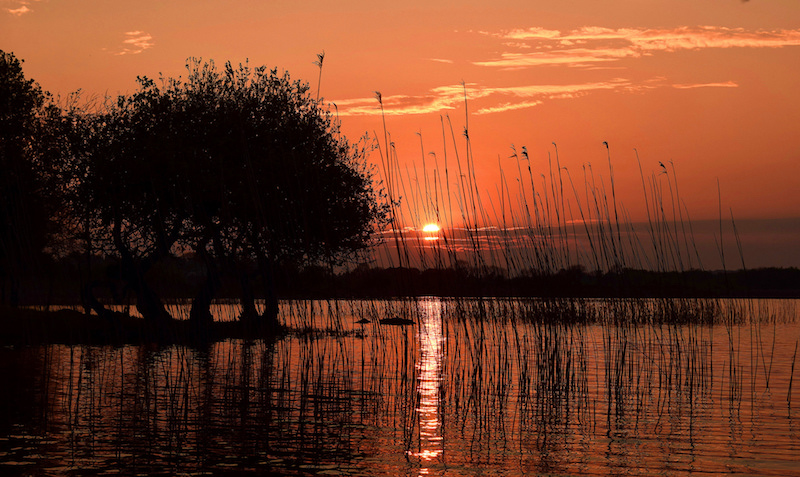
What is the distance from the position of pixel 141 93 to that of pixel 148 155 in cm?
342

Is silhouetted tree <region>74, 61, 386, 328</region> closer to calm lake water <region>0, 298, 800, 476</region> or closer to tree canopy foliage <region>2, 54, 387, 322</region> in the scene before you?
tree canopy foliage <region>2, 54, 387, 322</region>

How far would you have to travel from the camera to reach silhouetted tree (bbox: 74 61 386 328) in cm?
2467

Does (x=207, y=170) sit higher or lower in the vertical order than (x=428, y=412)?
higher

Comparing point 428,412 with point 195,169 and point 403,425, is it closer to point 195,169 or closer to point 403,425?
point 403,425

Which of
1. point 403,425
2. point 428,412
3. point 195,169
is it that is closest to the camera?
point 403,425

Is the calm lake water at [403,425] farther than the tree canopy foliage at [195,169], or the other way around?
the tree canopy foliage at [195,169]

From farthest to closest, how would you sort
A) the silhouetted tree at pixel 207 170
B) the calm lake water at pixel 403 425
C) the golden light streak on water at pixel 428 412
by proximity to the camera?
the silhouetted tree at pixel 207 170 → the golden light streak on water at pixel 428 412 → the calm lake water at pixel 403 425

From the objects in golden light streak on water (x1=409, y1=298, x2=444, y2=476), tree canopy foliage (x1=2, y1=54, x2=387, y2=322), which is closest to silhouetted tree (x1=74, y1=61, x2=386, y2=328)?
tree canopy foliage (x1=2, y1=54, x2=387, y2=322)

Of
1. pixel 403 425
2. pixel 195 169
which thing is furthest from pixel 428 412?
pixel 195 169

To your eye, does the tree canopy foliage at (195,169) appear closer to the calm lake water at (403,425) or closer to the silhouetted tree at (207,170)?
the silhouetted tree at (207,170)

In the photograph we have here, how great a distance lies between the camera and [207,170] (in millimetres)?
25078

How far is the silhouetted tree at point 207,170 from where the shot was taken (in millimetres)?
24672

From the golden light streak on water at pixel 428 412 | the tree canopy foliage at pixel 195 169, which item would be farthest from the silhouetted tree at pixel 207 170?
the golden light streak on water at pixel 428 412

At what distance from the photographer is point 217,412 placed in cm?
1145
